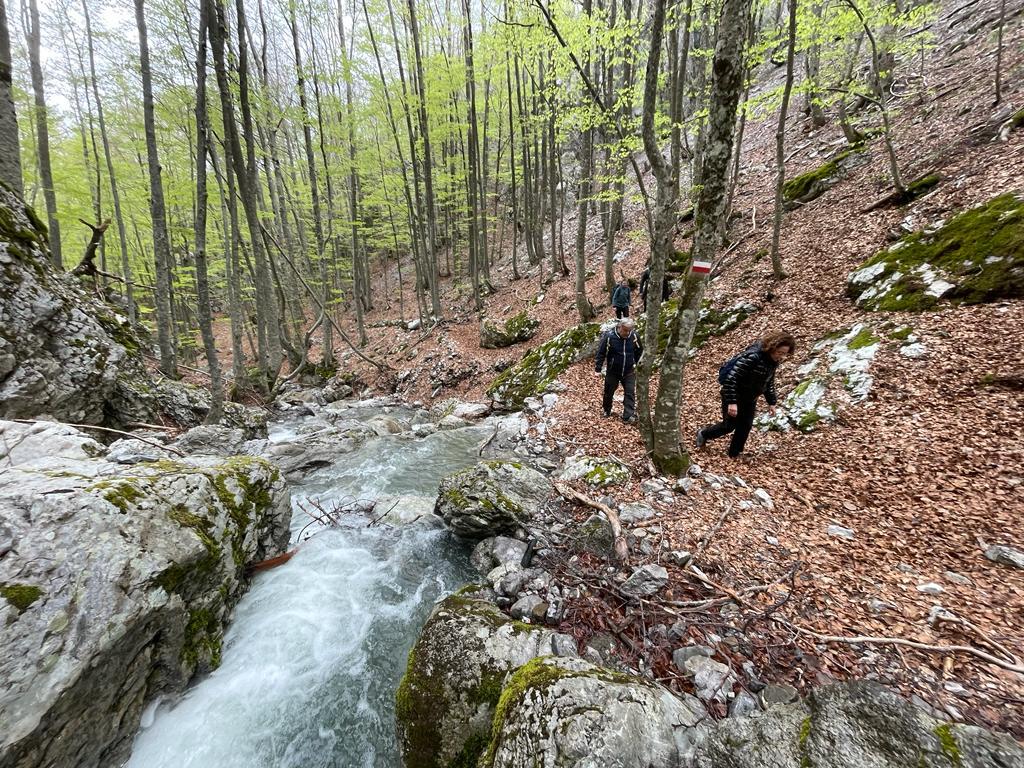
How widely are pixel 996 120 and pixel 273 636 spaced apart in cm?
1604

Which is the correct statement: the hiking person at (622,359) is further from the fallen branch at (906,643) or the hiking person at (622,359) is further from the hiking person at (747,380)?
the fallen branch at (906,643)

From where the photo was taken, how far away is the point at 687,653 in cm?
323

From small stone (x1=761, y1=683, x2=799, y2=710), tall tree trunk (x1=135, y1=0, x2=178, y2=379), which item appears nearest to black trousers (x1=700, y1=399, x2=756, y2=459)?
small stone (x1=761, y1=683, x2=799, y2=710)

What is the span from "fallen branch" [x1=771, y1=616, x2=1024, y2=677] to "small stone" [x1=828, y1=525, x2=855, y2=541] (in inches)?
53.8

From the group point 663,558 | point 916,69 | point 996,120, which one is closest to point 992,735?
point 663,558

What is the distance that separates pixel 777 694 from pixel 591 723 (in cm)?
141

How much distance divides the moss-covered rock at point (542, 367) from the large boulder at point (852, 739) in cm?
865

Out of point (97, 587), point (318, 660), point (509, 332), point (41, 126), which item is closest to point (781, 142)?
point (509, 332)

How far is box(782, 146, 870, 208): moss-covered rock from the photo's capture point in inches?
435

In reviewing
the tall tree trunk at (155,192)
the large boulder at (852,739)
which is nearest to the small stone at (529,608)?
the large boulder at (852,739)

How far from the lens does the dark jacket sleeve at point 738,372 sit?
562 centimetres

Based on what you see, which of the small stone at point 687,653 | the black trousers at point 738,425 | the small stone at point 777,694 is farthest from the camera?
the black trousers at point 738,425

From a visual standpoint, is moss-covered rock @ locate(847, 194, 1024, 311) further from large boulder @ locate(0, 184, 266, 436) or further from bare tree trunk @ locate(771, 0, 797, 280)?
large boulder @ locate(0, 184, 266, 436)

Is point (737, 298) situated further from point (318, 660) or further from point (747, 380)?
point (318, 660)
